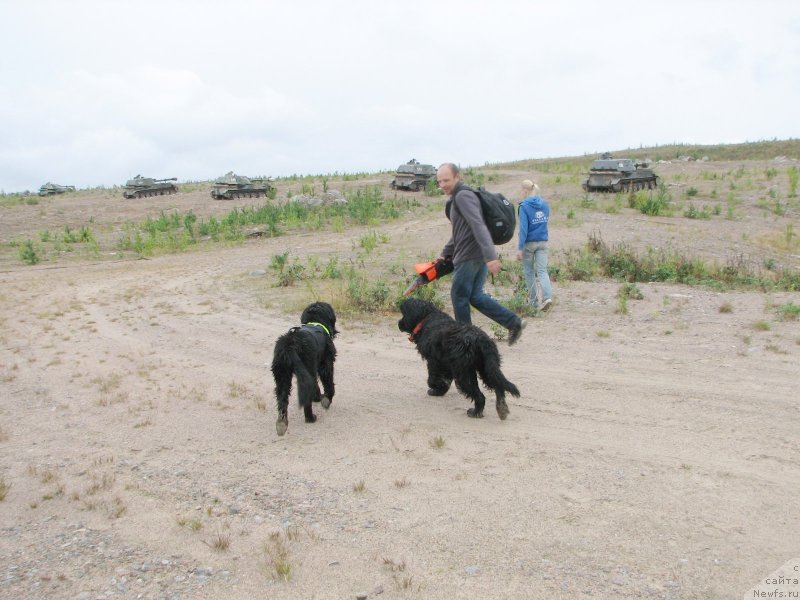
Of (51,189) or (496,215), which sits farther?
(51,189)

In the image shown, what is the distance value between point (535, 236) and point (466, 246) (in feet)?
11.0

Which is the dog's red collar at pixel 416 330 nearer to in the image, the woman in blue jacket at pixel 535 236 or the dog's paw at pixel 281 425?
the dog's paw at pixel 281 425

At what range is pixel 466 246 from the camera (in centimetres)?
597

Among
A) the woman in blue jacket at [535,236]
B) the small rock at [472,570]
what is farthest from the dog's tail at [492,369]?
the woman in blue jacket at [535,236]

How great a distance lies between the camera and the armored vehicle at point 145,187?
124 feet

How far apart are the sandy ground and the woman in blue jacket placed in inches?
16.5

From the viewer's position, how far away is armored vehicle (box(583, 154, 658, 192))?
94.4 ft

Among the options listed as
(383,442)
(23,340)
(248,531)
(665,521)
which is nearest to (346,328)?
(383,442)

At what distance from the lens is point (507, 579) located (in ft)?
10.3

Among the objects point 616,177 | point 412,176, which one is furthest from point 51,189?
point 616,177

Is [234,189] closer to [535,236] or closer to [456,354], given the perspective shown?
[535,236]

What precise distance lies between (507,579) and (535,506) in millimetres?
729

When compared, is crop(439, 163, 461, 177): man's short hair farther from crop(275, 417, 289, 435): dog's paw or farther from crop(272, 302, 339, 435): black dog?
crop(275, 417, 289, 435): dog's paw

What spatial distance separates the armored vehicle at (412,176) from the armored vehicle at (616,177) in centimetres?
967
